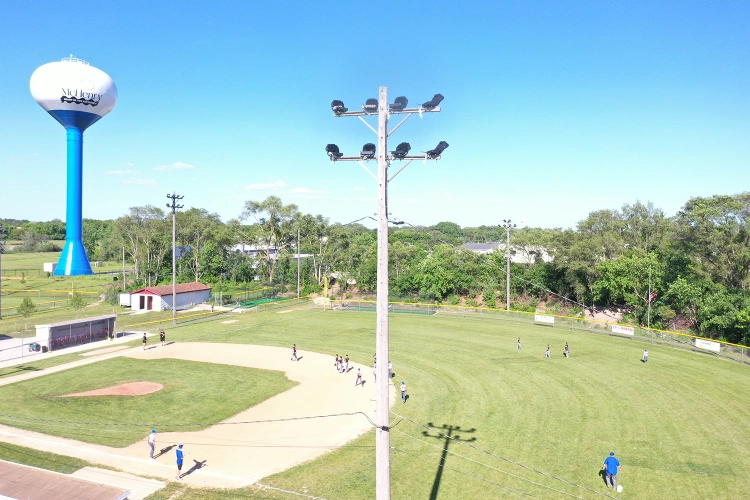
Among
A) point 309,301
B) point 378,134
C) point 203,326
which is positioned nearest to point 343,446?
point 378,134

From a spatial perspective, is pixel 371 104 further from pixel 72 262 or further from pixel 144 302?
pixel 72 262

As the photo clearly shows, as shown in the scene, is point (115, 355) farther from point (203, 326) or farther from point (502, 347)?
point (502, 347)

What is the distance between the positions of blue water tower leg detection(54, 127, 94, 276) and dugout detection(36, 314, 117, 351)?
23.9 metres

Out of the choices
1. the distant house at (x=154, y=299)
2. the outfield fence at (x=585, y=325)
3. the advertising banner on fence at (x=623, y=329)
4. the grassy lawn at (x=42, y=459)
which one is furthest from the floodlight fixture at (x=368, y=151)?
the distant house at (x=154, y=299)

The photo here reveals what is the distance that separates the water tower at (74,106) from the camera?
5688cm

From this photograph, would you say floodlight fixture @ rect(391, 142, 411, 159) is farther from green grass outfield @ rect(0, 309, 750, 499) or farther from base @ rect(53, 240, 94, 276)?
base @ rect(53, 240, 94, 276)

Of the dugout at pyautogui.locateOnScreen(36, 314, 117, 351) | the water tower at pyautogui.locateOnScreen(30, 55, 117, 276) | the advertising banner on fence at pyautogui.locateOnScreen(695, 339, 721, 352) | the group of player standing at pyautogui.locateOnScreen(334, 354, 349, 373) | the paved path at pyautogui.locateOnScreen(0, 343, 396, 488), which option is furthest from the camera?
the water tower at pyautogui.locateOnScreen(30, 55, 117, 276)

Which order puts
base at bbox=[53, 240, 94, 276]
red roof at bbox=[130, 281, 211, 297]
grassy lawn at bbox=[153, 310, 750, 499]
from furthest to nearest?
base at bbox=[53, 240, 94, 276] < red roof at bbox=[130, 281, 211, 297] < grassy lawn at bbox=[153, 310, 750, 499]

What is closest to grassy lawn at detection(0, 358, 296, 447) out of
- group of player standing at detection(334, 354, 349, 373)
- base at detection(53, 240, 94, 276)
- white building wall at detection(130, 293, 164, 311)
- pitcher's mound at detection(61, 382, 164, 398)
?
pitcher's mound at detection(61, 382, 164, 398)

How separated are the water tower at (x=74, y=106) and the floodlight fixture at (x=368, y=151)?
6266cm

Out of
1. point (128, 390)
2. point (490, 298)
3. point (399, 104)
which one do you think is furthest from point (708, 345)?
point (128, 390)

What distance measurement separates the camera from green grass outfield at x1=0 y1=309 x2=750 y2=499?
57.5ft

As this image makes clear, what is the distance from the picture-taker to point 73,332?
42031mm

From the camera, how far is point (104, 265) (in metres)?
142
